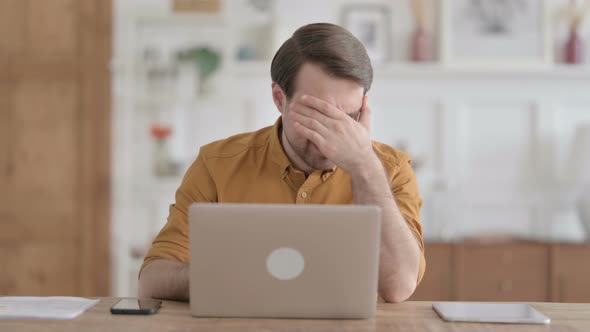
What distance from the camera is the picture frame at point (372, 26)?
3.99m

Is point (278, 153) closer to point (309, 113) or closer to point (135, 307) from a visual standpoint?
point (309, 113)

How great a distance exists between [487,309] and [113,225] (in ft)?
9.58

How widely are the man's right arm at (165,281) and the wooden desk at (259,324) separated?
0.35 feet

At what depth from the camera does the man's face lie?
179 centimetres

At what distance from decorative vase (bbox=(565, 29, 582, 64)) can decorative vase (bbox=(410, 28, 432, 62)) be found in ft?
2.52

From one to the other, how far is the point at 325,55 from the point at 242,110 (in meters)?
2.23

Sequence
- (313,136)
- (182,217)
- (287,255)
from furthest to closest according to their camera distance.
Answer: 1. (182,217)
2. (313,136)
3. (287,255)

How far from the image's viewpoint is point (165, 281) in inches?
62.9

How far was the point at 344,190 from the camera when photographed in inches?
76.2

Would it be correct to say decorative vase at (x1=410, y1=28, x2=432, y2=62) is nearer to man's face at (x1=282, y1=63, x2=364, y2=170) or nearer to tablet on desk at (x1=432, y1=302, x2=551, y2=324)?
man's face at (x1=282, y1=63, x2=364, y2=170)

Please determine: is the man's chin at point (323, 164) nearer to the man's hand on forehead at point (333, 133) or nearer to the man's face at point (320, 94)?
the man's face at point (320, 94)

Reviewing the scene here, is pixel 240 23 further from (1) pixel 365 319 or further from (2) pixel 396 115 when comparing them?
(1) pixel 365 319

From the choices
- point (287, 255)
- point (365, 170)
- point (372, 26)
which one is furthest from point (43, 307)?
point (372, 26)

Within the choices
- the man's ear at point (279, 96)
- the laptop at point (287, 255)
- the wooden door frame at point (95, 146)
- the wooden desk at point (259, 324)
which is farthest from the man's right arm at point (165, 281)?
the wooden door frame at point (95, 146)
